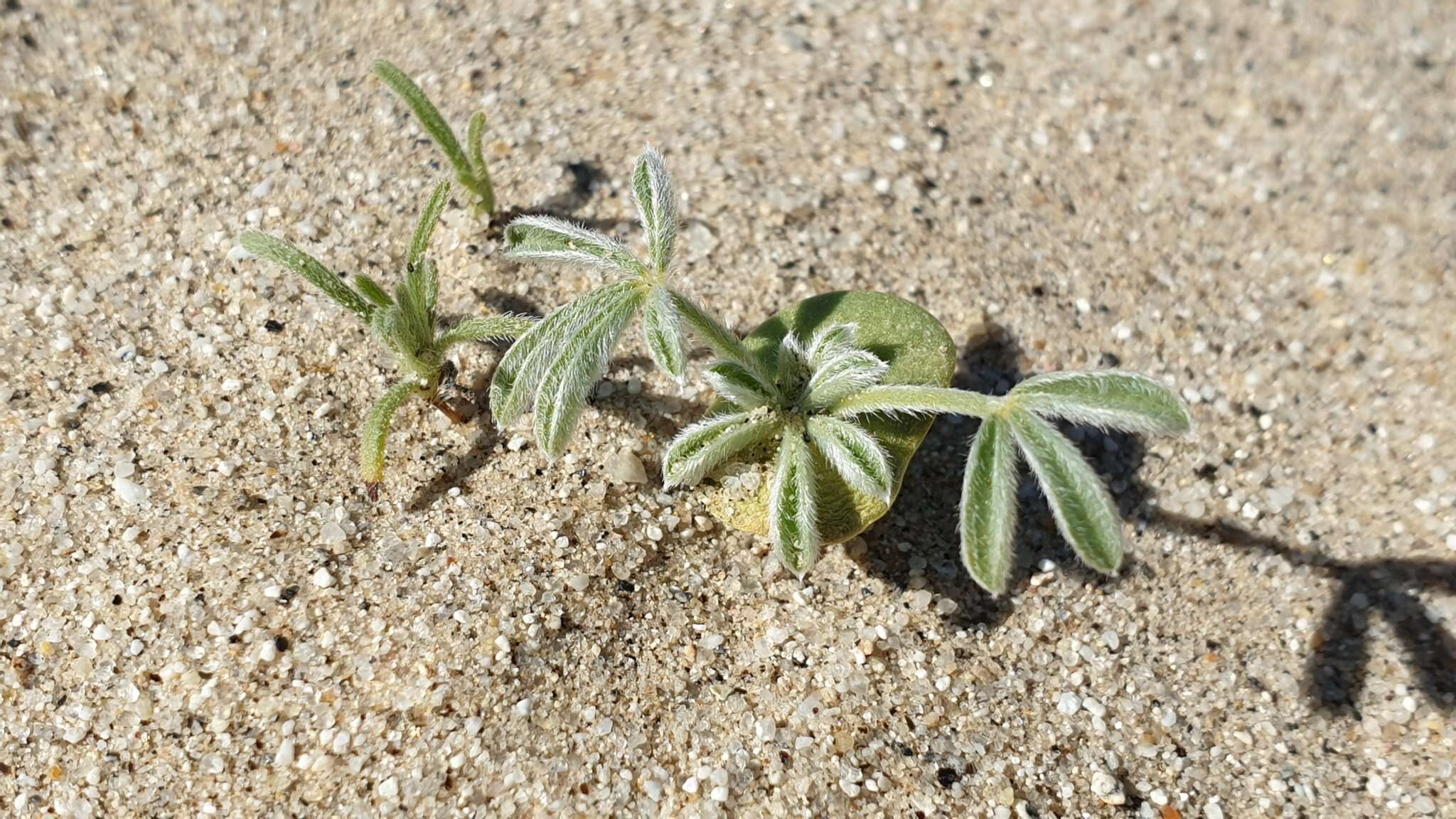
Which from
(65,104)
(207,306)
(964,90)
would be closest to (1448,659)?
(964,90)

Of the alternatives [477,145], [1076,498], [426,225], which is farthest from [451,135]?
[1076,498]

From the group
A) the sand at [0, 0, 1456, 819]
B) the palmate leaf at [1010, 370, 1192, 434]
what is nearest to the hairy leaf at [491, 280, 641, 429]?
the sand at [0, 0, 1456, 819]

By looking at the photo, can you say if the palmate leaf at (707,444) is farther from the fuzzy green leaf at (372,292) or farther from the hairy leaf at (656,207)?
the fuzzy green leaf at (372,292)

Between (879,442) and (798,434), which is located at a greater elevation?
(798,434)

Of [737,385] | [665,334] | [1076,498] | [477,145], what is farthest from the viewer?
[477,145]

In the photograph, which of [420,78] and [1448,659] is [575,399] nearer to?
[420,78]

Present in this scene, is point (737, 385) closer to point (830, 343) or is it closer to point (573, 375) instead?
point (830, 343)

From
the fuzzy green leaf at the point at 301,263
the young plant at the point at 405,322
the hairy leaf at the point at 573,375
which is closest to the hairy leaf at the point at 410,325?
the young plant at the point at 405,322
